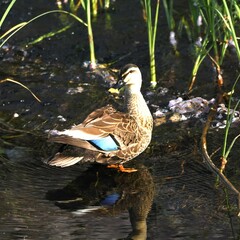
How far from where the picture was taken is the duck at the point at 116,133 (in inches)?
237

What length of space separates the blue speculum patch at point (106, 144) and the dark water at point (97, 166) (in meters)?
0.23

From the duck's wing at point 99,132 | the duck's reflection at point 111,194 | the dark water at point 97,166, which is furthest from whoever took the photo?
the duck's wing at point 99,132

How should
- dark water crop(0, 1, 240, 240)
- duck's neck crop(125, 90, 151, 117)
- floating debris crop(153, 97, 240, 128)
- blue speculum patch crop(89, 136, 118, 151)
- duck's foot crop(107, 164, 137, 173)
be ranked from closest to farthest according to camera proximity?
dark water crop(0, 1, 240, 240), blue speculum patch crop(89, 136, 118, 151), duck's foot crop(107, 164, 137, 173), duck's neck crop(125, 90, 151, 117), floating debris crop(153, 97, 240, 128)

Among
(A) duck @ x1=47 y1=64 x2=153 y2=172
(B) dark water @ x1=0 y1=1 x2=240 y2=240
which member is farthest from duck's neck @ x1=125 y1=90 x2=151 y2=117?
(B) dark water @ x1=0 y1=1 x2=240 y2=240

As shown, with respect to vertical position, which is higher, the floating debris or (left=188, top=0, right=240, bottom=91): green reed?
(left=188, top=0, right=240, bottom=91): green reed

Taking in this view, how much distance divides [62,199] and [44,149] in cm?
88

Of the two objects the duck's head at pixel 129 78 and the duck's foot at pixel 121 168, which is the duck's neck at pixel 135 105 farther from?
the duck's foot at pixel 121 168

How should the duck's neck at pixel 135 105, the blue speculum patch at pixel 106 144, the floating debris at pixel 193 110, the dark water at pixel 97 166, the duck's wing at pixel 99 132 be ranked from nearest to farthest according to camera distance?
the dark water at pixel 97 166, the duck's wing at pixel 99 132, the blue speculum patch at pixel 106 144, the duck's neck at pixel 135 105, the floating debris at pixel 193 110

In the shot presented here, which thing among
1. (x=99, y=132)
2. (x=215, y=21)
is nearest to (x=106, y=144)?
(x=99, y=132)

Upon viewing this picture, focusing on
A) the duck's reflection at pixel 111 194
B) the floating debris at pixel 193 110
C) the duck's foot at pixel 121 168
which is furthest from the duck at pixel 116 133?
the floating debris at pixel 193 110

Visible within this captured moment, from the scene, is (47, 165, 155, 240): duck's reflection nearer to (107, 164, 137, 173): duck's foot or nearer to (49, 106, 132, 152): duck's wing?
(107, 164, 137, 173): duck's foot

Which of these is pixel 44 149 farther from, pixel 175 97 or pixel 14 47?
pixel 14 47

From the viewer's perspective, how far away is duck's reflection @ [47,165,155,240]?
220 inches

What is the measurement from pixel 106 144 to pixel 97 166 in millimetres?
295
